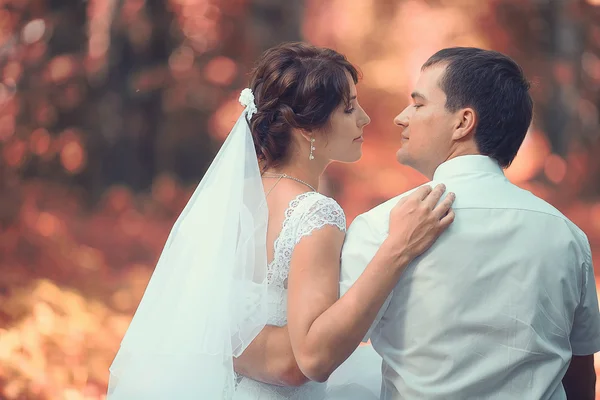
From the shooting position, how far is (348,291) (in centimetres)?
163

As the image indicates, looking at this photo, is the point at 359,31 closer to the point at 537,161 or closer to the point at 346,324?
the point at 537,161

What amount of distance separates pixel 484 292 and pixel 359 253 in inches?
12.1

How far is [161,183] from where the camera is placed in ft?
17.7

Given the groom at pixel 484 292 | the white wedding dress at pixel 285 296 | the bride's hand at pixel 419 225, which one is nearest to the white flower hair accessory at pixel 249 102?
the white wedding dress at pixel 285 296

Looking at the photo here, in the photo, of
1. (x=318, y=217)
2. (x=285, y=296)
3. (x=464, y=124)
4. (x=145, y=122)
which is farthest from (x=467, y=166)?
(x=145, y=122)

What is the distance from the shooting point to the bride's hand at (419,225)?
1.57 metres

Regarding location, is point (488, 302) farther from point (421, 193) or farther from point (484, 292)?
point (421, 193)

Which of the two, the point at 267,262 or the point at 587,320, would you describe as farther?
the point at 267,262

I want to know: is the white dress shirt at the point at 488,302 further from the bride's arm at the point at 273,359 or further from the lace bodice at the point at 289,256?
the bride's arm at the point at 273,359

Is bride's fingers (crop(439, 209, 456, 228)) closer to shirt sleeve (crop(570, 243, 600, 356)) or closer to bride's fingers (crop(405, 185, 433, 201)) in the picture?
bride's fingers (crop(405, 185, 433, 201))

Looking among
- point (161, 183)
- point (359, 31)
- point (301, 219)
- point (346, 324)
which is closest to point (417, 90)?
point (301, 219)

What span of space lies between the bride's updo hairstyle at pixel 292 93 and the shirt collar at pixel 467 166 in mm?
465

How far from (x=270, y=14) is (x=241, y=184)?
352cm

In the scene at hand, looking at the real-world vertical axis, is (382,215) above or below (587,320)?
above
